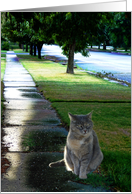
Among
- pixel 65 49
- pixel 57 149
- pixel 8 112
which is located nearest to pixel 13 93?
pixel 8 112

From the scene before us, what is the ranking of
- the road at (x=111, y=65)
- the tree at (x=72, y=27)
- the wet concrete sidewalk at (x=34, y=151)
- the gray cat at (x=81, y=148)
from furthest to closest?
the road at (x=111, y=65) < the tree at (x=72, y=27) < the wet concrete sidewalk at (x=34, y=151) < the gray cat at (x=81, y=148)

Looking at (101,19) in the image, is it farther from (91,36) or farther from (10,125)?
(10,125)

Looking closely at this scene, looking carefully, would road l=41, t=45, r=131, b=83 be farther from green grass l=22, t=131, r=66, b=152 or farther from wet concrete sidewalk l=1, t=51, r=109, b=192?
green grass l=22, t=131, r=66, b=152

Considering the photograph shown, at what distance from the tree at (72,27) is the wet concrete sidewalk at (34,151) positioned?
7.00 m

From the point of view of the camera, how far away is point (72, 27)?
16.3m

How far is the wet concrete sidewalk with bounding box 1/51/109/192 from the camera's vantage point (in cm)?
328

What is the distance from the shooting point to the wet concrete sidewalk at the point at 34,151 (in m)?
3.28

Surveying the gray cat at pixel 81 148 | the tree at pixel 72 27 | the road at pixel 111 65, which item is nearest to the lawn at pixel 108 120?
the gray cat at pixel 81 148

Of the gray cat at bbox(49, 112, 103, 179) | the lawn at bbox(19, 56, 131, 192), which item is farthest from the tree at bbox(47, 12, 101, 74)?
the gray cat at bbox(49, 112, 103, 179)

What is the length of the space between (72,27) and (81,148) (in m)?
13.9

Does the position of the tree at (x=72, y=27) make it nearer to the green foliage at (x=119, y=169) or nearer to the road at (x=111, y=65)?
the road at (x=111, y=65)

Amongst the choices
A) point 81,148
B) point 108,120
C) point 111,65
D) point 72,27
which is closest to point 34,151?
point 81,148

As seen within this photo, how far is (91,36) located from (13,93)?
8124 mm

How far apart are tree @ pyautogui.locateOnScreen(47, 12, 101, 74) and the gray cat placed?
10918 millimetres
